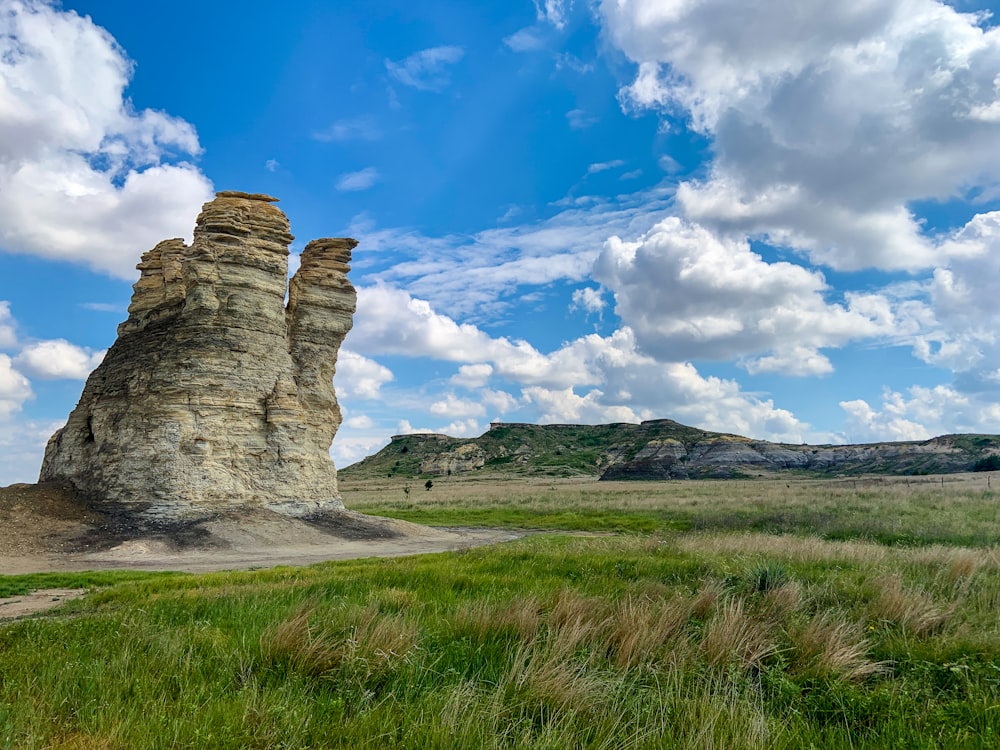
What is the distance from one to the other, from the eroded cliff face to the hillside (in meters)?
85.7

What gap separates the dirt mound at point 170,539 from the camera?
67.2 ft

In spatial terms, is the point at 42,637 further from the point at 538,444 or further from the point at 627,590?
the point at 538,444

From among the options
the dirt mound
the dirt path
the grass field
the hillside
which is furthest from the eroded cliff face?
the hillside

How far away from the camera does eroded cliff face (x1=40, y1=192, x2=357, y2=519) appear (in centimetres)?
2658

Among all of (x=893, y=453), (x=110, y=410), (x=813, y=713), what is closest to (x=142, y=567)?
(x=110, y=410)

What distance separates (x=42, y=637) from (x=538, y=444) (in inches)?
5985

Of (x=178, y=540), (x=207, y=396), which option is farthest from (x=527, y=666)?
(x=207, y=396)

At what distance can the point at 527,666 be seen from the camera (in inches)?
204

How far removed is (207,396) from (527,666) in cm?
2693

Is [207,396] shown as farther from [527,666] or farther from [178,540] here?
[527,666]

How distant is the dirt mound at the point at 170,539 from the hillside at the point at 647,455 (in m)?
86.0

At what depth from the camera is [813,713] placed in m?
4.87

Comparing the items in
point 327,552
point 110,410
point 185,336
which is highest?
point 185,336

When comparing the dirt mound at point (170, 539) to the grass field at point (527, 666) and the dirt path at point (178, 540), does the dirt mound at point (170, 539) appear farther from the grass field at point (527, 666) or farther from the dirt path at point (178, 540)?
the grass field at point (527, 666)
